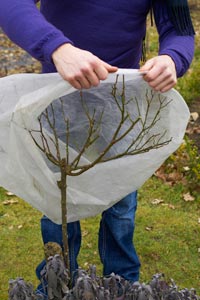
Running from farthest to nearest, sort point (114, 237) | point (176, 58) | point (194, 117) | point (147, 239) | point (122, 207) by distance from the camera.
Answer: point (194, 117) → point (147, 239) → point (114, 237) → point (122, 207) → point (176, 58)

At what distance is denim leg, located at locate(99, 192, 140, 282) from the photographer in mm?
2609

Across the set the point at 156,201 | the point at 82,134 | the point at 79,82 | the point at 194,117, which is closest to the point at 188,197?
the point at 156,201

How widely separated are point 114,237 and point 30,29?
1.22 m

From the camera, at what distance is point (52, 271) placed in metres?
2.02

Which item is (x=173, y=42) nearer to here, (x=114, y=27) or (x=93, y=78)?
(x=114, y=27)

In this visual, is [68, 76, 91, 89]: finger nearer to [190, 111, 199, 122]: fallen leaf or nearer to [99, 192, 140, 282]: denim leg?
[99, 192, 140, 282]: denim leg

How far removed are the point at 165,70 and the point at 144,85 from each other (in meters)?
0.16

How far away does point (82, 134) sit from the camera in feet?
7.47

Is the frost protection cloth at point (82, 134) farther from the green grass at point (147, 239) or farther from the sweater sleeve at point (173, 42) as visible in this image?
the green grass at point (147, 239)

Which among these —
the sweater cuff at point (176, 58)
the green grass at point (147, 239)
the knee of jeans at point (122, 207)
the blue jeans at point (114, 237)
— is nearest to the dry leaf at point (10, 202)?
the green grass at point (147, 239)

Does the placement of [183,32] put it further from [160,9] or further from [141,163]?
[141,163]

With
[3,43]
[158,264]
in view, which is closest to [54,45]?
[158,264]

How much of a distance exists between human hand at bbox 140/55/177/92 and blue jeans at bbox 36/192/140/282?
0.72 m

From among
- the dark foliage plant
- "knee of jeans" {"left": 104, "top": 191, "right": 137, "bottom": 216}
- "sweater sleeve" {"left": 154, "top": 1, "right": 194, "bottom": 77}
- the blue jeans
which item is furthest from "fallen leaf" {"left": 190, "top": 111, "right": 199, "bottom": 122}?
the dark foliage plant
